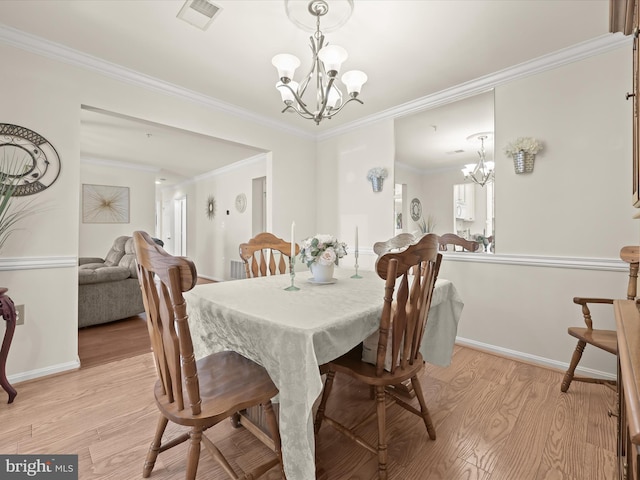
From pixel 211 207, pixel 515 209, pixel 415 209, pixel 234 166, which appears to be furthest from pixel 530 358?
pixel 211 207

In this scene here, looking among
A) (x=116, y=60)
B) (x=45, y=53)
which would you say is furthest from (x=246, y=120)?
(x=45, y=53)

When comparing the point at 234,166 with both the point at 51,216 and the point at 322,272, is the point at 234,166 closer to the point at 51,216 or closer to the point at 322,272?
the point at 51,216

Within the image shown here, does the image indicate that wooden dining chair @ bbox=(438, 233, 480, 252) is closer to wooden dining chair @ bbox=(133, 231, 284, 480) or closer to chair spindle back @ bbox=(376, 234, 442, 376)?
chair spindle back @ bbox=(376, 234, 442, 376)

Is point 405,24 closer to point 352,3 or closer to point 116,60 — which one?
point 352,3

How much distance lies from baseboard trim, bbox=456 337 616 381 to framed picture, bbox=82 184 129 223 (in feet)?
21.3

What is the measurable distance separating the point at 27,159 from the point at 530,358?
13.5ft

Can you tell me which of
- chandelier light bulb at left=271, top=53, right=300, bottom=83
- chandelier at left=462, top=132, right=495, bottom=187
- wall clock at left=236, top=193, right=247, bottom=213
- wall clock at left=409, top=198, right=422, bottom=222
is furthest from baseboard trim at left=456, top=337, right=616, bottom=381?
wall clock at left=236, top=193, right=247, bottom=213

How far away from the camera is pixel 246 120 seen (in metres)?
3.47

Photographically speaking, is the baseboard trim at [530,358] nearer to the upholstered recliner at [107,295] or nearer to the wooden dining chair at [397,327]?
the wooden dining chair at [397,327]

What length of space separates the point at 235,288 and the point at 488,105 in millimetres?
2682

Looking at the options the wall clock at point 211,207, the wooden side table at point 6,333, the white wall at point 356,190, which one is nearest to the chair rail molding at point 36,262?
the wooden side table at point 6,333

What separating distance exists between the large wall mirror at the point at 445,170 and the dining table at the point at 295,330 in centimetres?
131

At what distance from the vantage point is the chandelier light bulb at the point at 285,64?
1.77 meters

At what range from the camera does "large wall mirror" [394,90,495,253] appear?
2.78 m
